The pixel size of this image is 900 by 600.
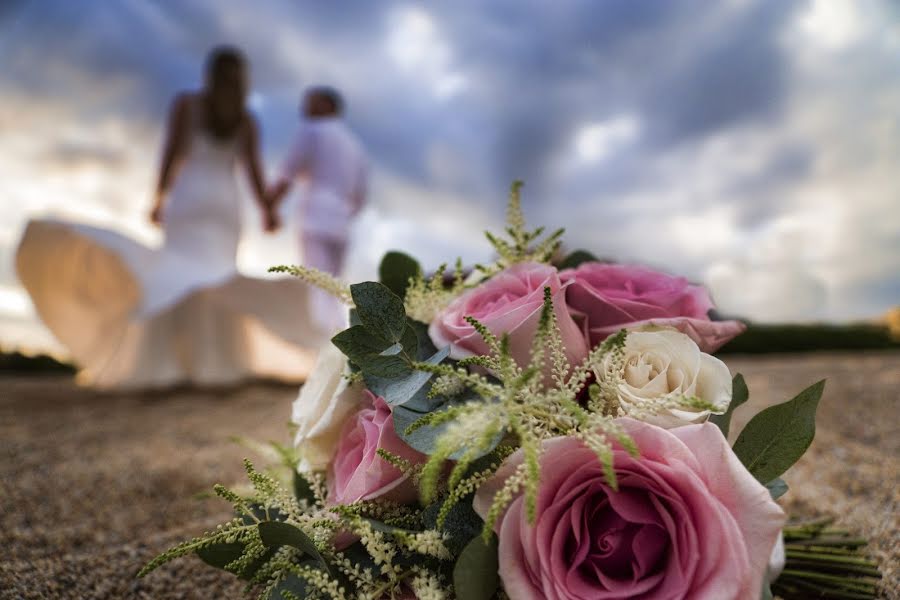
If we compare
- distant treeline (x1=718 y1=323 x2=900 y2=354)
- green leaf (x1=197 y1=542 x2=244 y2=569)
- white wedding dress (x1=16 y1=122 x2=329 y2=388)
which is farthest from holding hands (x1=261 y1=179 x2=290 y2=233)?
distant treeline (x1=718 y1=323 x2=900 y2=354)

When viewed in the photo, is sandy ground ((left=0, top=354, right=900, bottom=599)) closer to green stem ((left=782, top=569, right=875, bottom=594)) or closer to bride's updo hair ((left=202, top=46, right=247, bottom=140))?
green stem ((left=782, top=569, right=875, bottom=594))

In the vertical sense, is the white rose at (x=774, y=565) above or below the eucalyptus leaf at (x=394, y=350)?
below

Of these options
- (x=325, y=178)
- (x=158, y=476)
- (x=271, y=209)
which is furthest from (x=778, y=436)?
(x=325, y=178)

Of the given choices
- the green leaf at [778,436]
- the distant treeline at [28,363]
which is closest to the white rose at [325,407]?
the green leaf at [778,436]

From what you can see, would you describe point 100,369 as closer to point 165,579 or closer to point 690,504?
point 165,579

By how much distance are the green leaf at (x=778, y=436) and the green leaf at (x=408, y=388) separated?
0.42 metres

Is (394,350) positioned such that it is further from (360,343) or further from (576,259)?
(576,259)

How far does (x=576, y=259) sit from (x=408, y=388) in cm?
45

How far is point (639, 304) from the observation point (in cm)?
82

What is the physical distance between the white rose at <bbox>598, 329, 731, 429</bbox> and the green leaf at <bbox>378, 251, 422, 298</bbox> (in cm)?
40

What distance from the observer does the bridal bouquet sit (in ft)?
1.94

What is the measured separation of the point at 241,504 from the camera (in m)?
0.76

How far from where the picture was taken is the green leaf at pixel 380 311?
0.78m

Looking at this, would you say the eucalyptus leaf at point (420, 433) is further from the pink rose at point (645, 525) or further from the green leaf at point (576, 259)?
the green leaf at point (576, 259)
